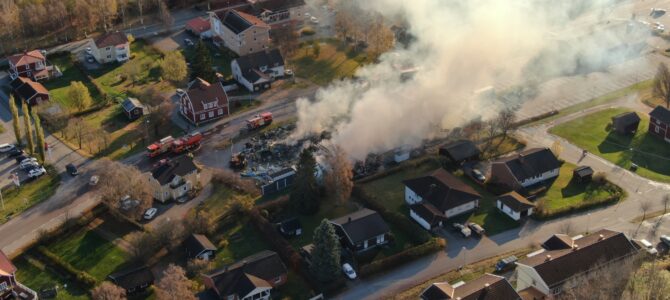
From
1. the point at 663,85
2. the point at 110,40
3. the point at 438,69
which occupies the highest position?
the point at 438,69

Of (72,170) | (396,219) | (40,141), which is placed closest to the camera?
(396,219)

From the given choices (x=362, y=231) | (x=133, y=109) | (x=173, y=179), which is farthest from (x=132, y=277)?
(x=133, y=109)

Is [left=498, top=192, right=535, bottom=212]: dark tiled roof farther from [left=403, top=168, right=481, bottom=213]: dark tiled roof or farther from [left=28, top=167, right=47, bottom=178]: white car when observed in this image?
[left=28, top=167, right=47, bottom=178]: white car

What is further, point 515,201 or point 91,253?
Answer: point 515,201

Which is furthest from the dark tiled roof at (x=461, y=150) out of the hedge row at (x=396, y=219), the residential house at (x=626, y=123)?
the residential house at (x=626, y=123)

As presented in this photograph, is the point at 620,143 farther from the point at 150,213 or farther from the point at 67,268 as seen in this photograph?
the point at 67,268

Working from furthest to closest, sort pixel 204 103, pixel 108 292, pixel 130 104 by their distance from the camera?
1. pixel 130 104
2. pixel 204 103
3. pixel 108 292

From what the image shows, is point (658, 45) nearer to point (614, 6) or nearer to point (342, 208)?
point (614, 6)
